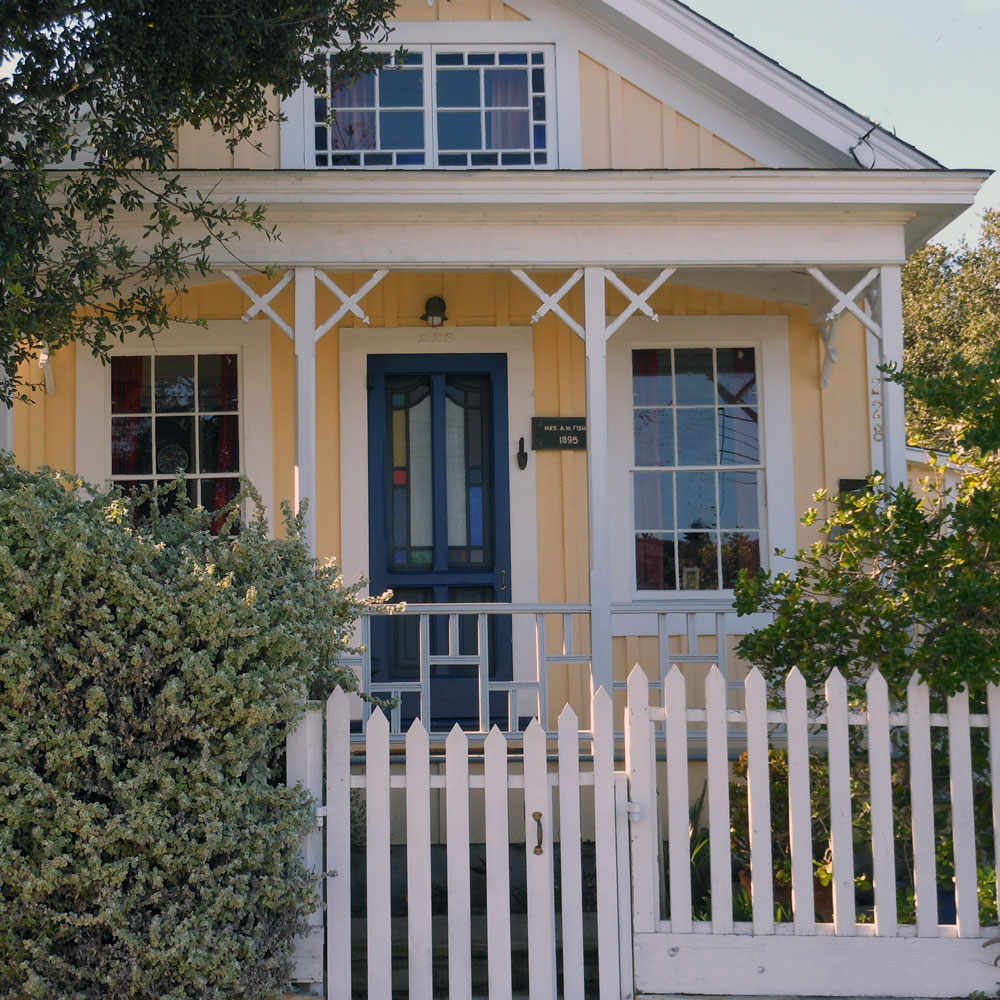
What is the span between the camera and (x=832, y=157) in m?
7.93

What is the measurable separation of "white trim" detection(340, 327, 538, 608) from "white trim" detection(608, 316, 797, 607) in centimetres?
59

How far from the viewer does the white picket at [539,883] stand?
435 centimetres

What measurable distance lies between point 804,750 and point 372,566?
4405mm

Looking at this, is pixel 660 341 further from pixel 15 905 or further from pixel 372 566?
pixel 15 905

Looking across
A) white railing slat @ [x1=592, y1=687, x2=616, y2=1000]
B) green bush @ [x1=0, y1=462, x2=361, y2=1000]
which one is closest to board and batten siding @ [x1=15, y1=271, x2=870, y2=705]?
white railing slat @ [x1=592, y1=687, x2=616, y2=1000]

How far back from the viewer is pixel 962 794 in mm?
4484

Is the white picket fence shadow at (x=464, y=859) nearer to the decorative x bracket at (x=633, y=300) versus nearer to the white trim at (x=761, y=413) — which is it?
the decorative x bracket at (x=633, y=300)

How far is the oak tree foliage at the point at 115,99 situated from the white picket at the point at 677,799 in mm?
3414

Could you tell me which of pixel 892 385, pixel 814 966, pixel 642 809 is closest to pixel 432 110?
pixel 892 385

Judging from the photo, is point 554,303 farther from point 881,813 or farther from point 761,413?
point 881,813

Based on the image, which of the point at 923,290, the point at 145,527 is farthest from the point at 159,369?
the point at 923,290

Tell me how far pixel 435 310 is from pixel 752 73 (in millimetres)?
2623

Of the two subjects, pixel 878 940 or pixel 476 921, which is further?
pixel 476 921

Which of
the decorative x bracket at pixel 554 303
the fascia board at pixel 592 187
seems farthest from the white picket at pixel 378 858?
the fascia board at pixel 592 187
